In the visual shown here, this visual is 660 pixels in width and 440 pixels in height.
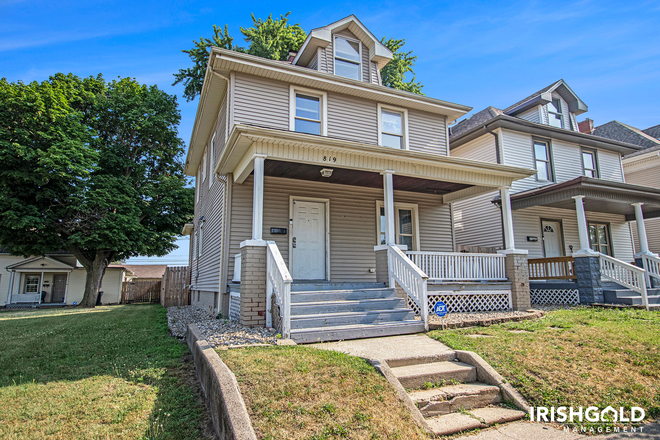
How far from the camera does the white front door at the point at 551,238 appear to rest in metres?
13.7

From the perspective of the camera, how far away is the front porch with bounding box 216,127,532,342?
6.41 meters

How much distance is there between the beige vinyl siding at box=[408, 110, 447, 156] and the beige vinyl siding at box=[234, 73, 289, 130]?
12.8ft

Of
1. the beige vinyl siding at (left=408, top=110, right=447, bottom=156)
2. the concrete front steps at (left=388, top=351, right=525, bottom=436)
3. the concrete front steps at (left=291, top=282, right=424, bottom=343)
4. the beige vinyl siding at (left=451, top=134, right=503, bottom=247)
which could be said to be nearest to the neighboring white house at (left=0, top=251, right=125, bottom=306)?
the beige vinyl siding at (left=451, top=134, right=503, bottom=247)

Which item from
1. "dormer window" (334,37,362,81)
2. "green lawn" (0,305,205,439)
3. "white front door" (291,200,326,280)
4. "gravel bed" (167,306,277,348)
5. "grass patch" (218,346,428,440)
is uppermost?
"dormer window" (334,37,362,81)

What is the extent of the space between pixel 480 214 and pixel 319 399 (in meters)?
12.6

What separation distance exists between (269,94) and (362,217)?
4.04 meters

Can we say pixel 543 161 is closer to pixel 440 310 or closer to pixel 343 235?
pixel 343 235

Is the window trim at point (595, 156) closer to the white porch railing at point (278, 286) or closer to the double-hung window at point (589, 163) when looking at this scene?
the double-hung window at point (589, 163)

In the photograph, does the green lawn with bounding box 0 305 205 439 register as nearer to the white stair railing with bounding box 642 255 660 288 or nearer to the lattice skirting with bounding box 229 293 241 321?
the lattice skirting with bounding box 229 293 241 321

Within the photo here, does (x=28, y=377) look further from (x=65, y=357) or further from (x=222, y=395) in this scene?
(x=222, y=395)

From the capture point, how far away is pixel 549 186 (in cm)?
1160

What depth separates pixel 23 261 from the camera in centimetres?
2333

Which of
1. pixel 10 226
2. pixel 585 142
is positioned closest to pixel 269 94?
pixel 585 142

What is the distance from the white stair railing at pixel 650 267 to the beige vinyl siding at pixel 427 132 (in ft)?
22.3
